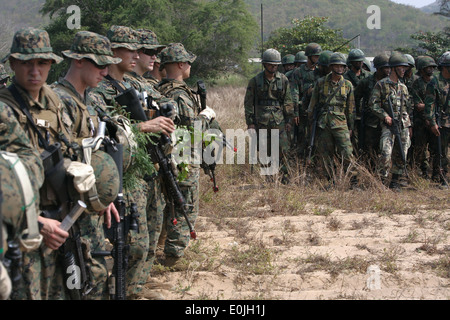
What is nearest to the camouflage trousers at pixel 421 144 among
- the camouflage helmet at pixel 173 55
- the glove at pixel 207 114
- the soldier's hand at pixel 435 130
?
the soldier's hand at pixel 435 130

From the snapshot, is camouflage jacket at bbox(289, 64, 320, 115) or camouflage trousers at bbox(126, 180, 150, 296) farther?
camouflage jacket at bbox(289, 64, 320, 115)

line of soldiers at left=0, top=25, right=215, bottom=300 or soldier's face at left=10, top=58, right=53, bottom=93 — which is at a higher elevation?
soldier's face at left=10, top=58, right=53, bottom=93

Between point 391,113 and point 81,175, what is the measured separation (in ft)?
21.1

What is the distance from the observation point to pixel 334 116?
28.2 feet

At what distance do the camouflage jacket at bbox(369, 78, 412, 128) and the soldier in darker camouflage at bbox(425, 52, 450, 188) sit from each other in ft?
1.65

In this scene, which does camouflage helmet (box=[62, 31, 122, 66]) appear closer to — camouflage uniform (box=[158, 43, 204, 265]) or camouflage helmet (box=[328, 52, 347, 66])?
camouflage uniform (box=[158, 43, 204, 265])

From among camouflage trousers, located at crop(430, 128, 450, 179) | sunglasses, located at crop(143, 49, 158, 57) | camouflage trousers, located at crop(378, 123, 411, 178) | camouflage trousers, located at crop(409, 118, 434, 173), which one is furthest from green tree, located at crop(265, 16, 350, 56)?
sunglasses, located at crop(143, 49, 158, 57)

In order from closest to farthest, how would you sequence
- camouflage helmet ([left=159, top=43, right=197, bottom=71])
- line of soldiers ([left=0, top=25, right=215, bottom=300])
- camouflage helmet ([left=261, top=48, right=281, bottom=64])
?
line of soldiers ([left=0, top=25, right=215, bottom=300])
camouflage helmet ([left=159, top=43, right=197, bottom=71])
camouflage helmet ([left=261, top=48, right=281, bottom=64])

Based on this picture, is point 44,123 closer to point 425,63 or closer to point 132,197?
point 132,197

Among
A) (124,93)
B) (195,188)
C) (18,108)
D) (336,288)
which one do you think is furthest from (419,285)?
(18,108)

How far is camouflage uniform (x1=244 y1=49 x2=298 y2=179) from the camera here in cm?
916

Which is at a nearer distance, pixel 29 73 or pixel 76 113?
pixel 29 73

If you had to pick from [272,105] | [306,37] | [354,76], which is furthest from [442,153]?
[306,37]

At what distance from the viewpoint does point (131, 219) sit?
4.02 m
